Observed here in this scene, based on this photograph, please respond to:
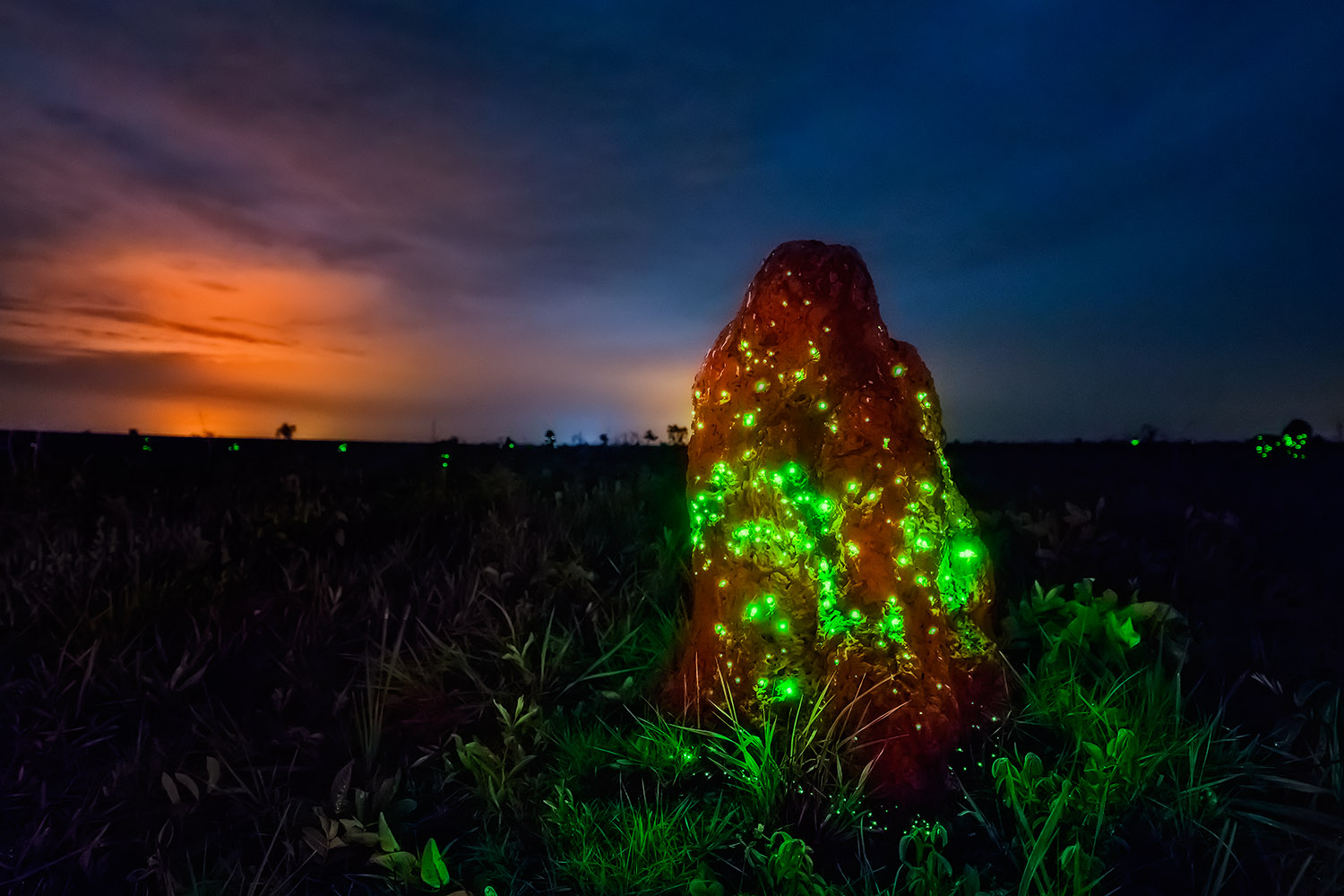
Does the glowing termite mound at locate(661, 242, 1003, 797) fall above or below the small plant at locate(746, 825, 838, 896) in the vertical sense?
above

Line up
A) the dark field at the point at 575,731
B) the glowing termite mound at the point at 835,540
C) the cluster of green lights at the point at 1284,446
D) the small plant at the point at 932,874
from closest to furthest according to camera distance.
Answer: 1. the small plant at the point at 932,874
2. the dark field at the point at 575,731
3. the glowing termite mound at the point at 835,540
4. the cluster of green lights at the point at 1284,446

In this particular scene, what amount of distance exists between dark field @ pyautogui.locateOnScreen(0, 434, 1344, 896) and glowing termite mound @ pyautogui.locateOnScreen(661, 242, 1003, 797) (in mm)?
197

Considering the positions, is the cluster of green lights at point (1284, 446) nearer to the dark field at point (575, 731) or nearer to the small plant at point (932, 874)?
the dark field at point (575, 731)

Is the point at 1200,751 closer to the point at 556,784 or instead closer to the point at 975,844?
the point at 975,844

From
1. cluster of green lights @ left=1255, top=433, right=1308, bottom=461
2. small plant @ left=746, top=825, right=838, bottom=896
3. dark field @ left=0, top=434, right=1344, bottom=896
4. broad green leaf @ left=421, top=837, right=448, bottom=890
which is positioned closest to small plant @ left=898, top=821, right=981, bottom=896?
dark field @ left=0, top=434, right=1344, bottom=896

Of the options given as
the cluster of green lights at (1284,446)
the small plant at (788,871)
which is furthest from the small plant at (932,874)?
the cluster of green lights at (1284,446)

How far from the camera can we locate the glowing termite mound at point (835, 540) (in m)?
3.15

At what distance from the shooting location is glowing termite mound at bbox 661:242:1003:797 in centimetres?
315

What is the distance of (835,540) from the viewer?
Result: 3.24 meters

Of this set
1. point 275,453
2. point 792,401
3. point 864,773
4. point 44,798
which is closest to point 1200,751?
point 864,773

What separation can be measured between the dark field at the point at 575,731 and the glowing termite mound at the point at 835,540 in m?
0.20

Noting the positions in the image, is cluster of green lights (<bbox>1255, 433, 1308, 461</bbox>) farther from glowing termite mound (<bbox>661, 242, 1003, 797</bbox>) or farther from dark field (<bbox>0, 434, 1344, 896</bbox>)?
glowing termite mound (<bbox>661, 242, 1003, 797</bbox>)

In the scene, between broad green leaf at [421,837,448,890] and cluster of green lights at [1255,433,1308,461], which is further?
cluster of green lights at [1255,433,1308,461]

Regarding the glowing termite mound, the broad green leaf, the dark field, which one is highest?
the glowing termite mound
